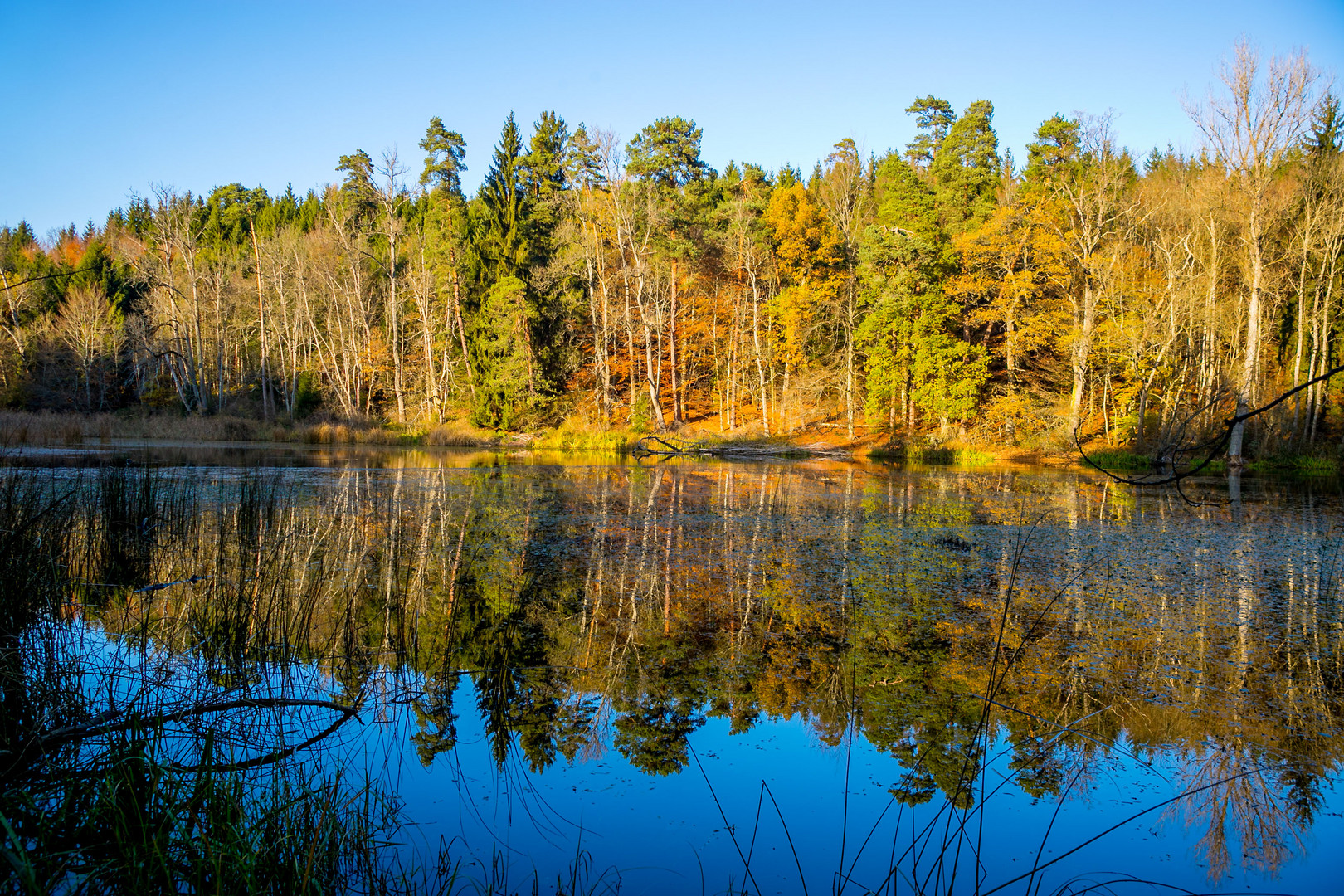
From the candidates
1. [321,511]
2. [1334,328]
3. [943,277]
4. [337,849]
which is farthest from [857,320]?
[337,849]

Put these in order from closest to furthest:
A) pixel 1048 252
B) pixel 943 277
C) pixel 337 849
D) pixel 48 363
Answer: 1. pixel 337 849
2. pixel 1048 252
3. pixel 943 277
4. pixel 48 363

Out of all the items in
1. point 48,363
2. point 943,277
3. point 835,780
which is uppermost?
point 943,277

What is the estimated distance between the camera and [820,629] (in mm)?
5969

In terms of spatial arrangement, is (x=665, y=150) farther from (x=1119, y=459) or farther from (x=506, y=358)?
(x=1119, y=459)

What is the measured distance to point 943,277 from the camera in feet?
102

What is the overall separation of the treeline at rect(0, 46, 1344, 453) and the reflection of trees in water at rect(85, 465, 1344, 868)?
15.6 metres

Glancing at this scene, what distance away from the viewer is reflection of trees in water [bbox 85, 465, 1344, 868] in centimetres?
405

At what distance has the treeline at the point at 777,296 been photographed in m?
25.9

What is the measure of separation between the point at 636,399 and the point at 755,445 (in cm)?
674

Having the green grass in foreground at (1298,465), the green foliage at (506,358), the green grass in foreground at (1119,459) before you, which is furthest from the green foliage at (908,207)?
the green foliage at (506,358)

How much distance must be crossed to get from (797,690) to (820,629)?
1.28m

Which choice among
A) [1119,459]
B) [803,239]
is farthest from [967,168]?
[1119,459]

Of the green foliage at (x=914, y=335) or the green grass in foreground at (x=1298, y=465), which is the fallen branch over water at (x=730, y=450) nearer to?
the green foliage at (x=914, y=335)

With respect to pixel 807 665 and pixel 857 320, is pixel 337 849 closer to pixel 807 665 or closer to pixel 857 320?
pixel 807 665
